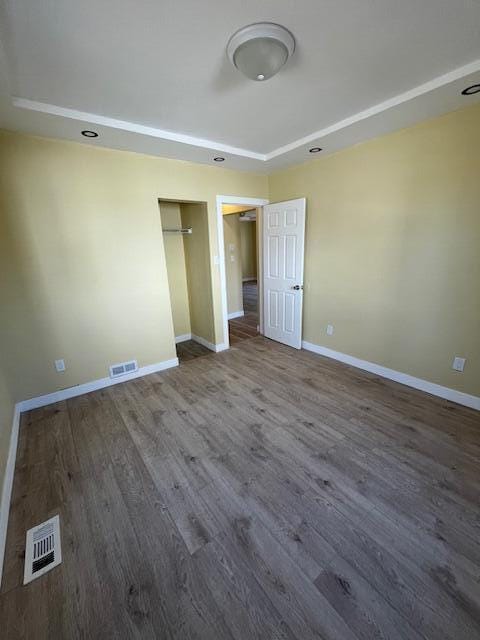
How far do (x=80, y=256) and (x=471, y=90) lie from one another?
354 cm

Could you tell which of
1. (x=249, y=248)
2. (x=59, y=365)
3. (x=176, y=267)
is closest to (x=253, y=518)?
(x=59, y=365)

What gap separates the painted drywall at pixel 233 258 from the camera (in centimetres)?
507

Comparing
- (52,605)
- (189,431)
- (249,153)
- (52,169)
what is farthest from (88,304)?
(249,153)

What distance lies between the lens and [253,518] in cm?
151

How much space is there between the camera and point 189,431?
2258mm

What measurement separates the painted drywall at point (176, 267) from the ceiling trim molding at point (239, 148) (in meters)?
1.38

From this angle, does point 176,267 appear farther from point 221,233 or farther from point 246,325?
point 246,325

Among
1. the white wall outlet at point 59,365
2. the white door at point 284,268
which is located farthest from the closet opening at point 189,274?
the white wall outlet at point 59,365

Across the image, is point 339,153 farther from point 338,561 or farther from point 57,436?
point 57,436

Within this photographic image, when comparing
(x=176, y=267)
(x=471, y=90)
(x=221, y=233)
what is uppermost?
(x=471, y=90)

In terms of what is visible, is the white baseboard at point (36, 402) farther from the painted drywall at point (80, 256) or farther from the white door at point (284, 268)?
the white door at point (284, 268)

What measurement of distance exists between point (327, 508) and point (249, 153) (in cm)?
347

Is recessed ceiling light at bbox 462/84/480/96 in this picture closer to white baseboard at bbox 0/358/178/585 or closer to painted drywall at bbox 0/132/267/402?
painted drywall at bbox 0/132/267/402

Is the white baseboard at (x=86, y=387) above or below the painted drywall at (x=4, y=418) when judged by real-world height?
below
